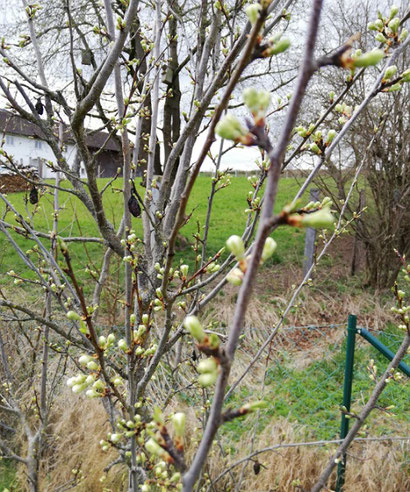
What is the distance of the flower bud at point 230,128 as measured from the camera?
0.47 metres

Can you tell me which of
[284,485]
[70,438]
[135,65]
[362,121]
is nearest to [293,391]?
[284,485]

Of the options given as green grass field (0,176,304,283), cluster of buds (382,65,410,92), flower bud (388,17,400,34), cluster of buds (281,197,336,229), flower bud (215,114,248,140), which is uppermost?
flower bud (388,17,400,34)

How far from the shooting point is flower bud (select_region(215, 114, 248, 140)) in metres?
0.47

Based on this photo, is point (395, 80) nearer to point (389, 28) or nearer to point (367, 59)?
point (389, 28)

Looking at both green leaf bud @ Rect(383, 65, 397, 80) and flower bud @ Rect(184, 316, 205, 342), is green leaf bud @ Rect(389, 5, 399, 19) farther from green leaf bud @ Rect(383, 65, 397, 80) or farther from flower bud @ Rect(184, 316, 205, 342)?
flower bud @ Rect(184, 316, 205, 342)

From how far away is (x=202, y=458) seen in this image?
0.55m

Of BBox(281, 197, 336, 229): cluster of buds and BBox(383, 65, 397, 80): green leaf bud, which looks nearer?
BBox(281, 197, 336, 229): cluster of buds

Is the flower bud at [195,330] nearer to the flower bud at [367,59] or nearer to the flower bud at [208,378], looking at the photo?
the flower bud at [208,378]

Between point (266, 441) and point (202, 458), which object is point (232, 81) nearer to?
point (202, 458)

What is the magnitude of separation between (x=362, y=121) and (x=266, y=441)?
4408 mm

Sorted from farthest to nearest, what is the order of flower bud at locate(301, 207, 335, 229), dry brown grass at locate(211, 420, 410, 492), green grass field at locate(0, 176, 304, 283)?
green grass field at locate(0, 176, 304, 283) < dry brown grass at locate(211, 420, 410, 492) < flower bud at locate(301, 207, 335, 229)

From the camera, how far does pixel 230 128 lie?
48 centimetres

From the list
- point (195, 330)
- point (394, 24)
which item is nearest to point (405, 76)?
point (394, 24)

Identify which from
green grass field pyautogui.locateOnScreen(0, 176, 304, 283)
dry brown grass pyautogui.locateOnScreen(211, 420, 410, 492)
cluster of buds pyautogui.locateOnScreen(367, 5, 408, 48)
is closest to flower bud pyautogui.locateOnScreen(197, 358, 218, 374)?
cluster of buds pyautogui.locateOnScreen(367, 5, 408, 48)
